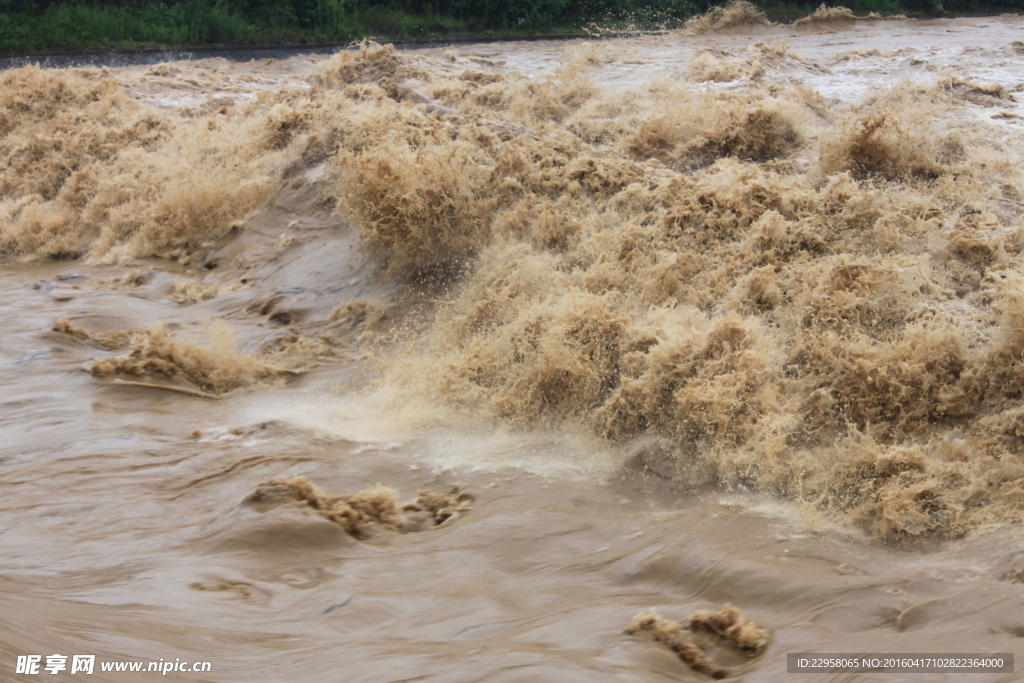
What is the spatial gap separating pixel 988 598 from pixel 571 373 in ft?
8.36

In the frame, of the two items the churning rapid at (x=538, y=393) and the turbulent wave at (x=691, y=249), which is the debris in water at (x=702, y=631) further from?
the turbulent wave at (x=691, y=249)

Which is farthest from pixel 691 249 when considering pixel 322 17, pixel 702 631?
pixel 322 17

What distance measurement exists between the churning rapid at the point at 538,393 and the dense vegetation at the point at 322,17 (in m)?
8.18

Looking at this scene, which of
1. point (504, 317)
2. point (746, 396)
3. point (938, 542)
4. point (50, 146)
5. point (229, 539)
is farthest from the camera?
point (50, 146)

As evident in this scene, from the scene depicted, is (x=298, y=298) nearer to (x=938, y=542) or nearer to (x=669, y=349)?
(x=669, y=349)

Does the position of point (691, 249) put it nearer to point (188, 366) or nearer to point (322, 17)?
point (188, 366)

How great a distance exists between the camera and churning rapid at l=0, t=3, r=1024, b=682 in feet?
9.84

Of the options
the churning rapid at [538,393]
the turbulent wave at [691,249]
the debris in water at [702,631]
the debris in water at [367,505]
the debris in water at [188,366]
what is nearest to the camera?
the debris in water at [702,631]

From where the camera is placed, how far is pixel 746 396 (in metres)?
4.33

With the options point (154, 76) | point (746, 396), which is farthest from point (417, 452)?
point (154, 76)

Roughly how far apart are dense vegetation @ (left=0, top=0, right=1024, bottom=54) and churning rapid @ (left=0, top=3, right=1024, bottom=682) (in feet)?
26.8

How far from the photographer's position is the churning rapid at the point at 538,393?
3.00m

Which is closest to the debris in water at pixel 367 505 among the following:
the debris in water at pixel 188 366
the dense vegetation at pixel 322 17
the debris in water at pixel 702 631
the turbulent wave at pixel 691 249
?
the turbulent wave at pixel 691 249

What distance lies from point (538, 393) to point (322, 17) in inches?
605
